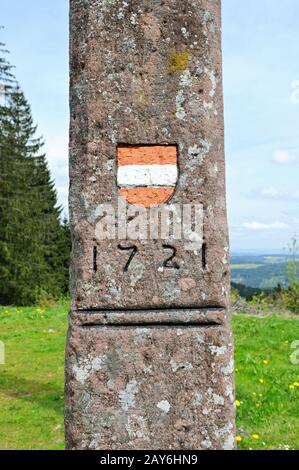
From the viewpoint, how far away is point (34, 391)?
24.8ft

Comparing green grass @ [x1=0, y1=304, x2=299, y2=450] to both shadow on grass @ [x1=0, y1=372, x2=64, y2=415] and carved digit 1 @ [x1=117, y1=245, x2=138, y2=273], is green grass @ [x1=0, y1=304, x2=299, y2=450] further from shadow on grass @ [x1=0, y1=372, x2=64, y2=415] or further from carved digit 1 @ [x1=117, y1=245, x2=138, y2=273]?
carved digit 1 @ [x1=117, y1=245, x2=138, y2=273]

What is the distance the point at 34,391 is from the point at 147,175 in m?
5.01

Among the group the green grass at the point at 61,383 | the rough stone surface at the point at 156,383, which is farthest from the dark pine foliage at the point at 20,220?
the rough stone surface at the point at 156,383

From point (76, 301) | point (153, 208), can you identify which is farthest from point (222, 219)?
point (76, 301)

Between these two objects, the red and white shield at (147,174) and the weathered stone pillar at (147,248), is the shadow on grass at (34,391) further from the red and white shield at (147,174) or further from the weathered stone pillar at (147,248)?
the red and white shield at (147,174)

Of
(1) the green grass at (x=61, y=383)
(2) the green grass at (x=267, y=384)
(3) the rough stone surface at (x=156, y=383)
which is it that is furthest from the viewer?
(1) the green grass at (x=61, y=383)

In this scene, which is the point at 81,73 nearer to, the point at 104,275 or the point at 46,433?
the point at 104,275

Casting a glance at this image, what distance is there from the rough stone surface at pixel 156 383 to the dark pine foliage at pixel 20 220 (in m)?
24.0

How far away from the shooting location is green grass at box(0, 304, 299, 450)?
19.1 ft

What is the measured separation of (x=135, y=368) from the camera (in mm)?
3277

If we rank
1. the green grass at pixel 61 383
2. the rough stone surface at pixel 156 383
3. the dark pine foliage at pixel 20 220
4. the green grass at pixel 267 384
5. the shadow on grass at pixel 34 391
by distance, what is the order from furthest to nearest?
the dark pine foliage at pixel 20 220 → the shadow on grass at pixel 34 391 → the green grass at pixel 61 383 → the green grass at pixel 267 384 → the rough stone surface at pixel 156 383

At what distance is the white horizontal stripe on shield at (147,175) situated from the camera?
Result: 3309mm
